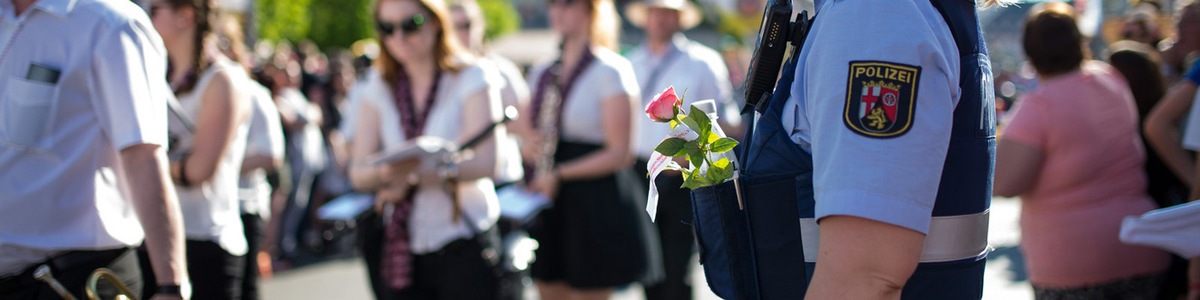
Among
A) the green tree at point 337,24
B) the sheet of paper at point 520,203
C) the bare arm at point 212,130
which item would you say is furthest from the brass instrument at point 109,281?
the green tree at point 337,24

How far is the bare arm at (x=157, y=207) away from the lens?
10.1 feet

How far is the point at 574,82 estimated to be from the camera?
5.74 m

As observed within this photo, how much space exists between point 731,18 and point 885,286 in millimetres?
A: 50336

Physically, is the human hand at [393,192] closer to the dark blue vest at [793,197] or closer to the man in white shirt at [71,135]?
the man in white shirt at [71,135]

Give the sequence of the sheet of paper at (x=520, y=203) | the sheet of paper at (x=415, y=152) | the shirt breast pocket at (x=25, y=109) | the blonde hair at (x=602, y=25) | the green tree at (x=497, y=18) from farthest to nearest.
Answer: the green tree at (x=497, y=18) → the blonde hair at (x=602, y=25) → the sheet of paper at (x=520, y=203) → the sheet of paper at (x=415, y=152) → the shirt breast pocket at (x=25, y=109)

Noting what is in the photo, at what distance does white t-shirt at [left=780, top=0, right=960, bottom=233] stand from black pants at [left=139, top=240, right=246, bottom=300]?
3.35m

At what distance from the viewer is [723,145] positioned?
2.03 meters

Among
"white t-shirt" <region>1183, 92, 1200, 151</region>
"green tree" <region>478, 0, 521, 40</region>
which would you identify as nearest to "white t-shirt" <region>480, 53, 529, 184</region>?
"white t-shirt" <region>1183, 92, 1200, 151</region>

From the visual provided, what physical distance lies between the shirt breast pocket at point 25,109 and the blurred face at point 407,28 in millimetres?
2016

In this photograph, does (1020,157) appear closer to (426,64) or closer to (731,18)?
(426,64)

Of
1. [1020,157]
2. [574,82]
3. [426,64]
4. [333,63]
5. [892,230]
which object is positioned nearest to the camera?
[892,230]

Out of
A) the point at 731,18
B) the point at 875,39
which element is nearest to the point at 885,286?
the point at 875,39

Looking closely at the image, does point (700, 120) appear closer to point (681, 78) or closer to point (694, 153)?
point (694, 153)

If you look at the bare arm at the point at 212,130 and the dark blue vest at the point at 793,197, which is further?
the bare arm at the point at 212,130
